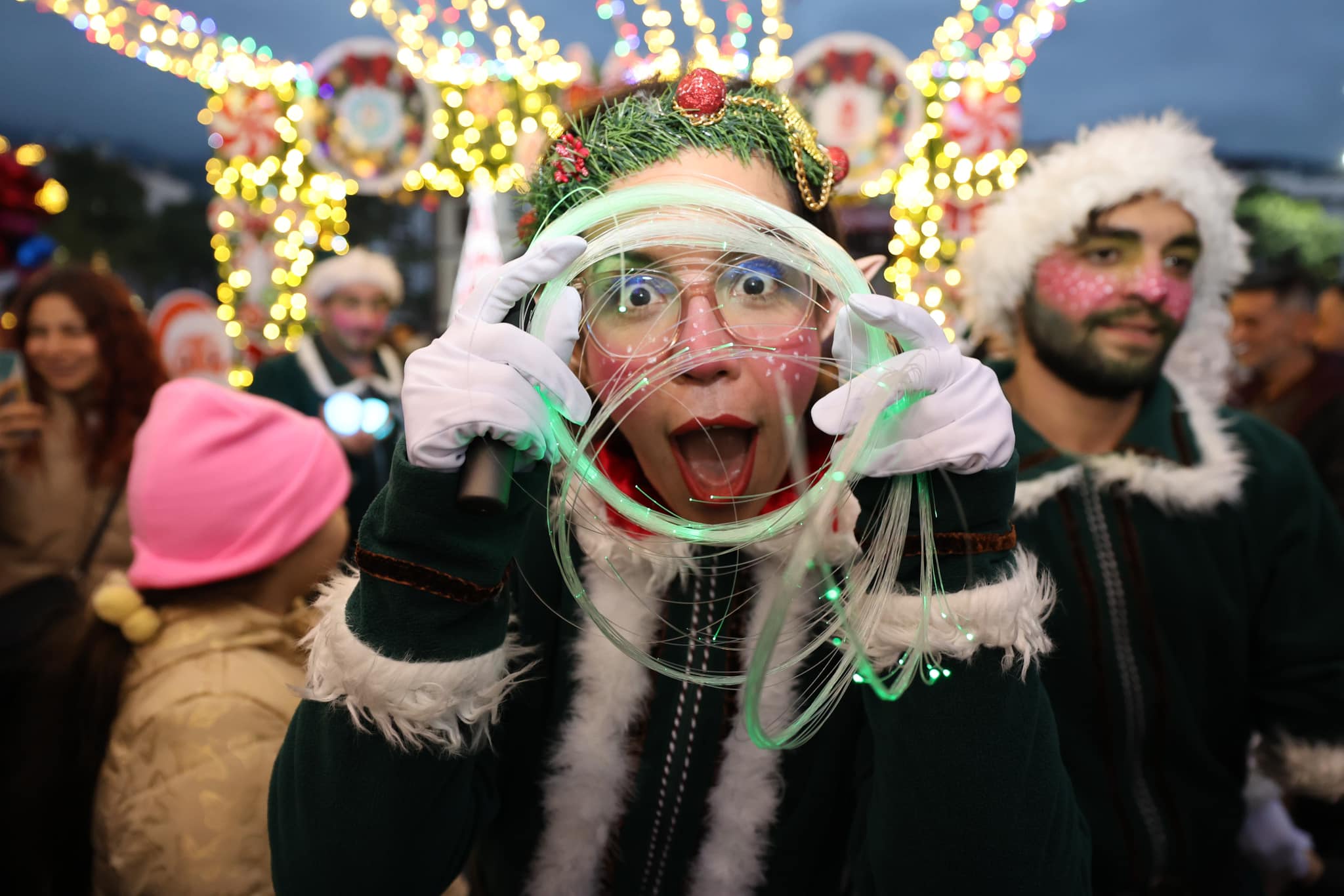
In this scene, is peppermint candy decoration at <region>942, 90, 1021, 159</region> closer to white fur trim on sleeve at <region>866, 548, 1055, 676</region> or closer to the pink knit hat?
the pink knit hat

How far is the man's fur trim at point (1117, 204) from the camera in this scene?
203 centimetres

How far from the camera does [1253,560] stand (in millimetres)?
1874

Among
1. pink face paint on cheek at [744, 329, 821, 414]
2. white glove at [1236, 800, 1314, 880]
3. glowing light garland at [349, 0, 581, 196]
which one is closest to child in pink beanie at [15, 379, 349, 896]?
pink face paint on cheek at [744, 329, 821, 414]

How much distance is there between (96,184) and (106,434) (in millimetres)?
11191

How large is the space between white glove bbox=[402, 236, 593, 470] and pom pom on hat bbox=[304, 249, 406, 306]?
13.8 feet

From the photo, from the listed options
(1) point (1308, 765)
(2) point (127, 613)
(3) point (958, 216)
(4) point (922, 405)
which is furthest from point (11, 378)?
(3) point (958, 216)

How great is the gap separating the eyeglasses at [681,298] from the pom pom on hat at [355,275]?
13.5 feet

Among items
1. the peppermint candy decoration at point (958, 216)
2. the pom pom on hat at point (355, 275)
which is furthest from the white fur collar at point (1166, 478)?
the peppermint candy decoration at point (958, 216)

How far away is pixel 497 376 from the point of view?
0.92 metres

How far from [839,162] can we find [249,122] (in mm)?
6630

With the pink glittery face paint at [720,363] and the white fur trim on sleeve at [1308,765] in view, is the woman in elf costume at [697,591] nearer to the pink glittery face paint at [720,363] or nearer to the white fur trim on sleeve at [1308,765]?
the pink glittery face paint at [720,363]

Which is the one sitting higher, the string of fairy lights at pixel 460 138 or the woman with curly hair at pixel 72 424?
the string of fairy lights at pixel 460 138

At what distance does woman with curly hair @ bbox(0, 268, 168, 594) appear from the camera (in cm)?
287

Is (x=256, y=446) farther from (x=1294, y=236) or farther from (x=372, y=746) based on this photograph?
(x=1294, y=236)
